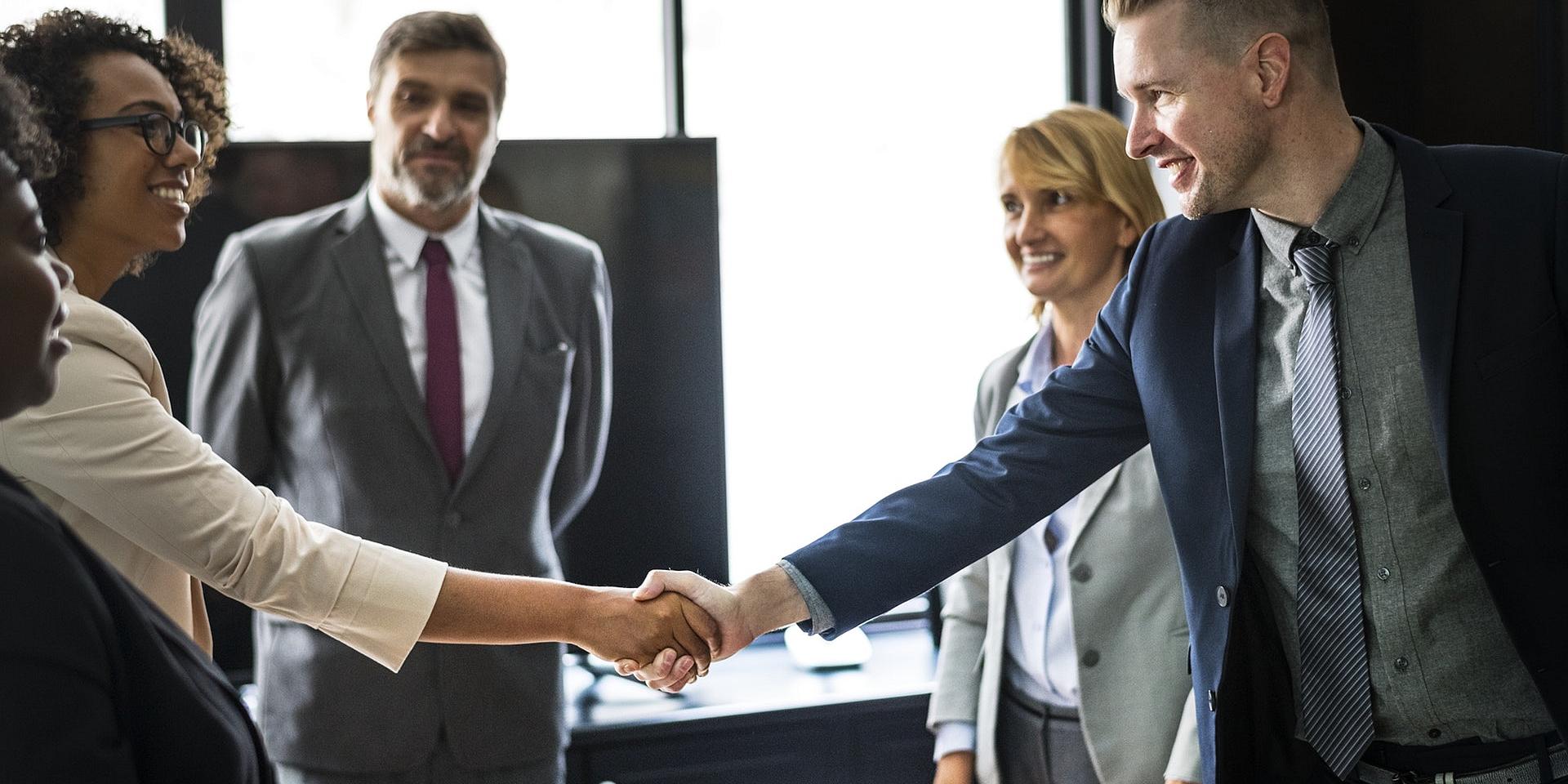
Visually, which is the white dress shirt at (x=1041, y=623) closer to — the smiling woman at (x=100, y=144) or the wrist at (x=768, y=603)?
the wrist at (x=768, y=603)

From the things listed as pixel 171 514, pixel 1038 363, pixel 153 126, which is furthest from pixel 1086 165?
pixel 171 514

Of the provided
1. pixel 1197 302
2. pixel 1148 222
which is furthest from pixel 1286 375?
pixel 1148 222

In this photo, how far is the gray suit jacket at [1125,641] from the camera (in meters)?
2.16

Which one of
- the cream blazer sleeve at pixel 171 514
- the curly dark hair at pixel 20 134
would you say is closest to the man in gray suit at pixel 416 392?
the cream blazer sleeve at pixel 171 514

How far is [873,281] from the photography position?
3.86 metres

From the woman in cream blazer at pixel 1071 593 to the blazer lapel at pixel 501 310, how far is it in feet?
3.10

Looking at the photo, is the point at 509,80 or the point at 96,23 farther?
the point at 509,80

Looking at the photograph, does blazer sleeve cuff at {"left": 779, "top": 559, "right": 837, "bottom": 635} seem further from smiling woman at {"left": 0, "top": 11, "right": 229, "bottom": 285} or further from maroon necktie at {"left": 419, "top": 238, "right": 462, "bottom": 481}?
smiling woman at {"left": 0, "top": 11, "right": 229, "bottom": 285}

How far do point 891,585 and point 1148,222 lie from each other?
0.90 m

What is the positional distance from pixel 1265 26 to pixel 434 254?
5.63 ft

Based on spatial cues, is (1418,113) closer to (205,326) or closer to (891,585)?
(891,585)

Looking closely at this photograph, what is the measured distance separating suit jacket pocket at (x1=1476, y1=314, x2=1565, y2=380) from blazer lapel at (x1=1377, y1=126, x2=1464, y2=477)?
40 millimetres

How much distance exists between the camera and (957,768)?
2.37 metres

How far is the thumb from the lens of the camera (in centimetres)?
223
